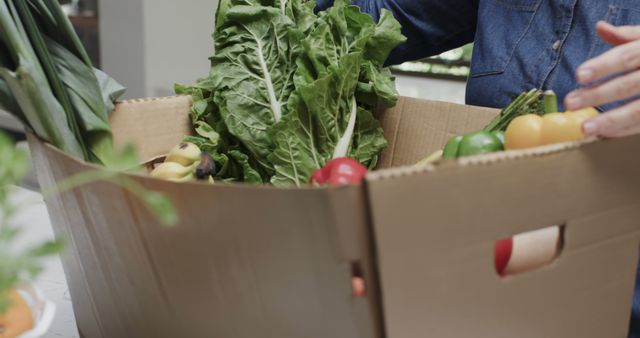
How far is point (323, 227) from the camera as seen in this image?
421 mm

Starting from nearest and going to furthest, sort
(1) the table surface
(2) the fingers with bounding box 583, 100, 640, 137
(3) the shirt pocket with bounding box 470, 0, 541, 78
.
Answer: (2) the fingers with bounding box 583, 100, 640, 137, (1) the table surface, (3) the shirt pocket with bounding box 470, 0, 541, 78

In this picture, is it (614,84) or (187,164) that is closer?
(614,84)

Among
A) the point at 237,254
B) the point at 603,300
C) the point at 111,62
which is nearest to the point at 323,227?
the point at 237,254

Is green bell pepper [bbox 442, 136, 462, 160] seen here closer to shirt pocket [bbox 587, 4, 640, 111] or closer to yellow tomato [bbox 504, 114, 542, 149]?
yellow tomato [bbox 504, 114, 542, 149]

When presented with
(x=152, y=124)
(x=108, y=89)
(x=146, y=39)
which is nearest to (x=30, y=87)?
(x=108, y=89)

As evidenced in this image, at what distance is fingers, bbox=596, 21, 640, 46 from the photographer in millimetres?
658

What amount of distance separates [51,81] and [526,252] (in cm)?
47

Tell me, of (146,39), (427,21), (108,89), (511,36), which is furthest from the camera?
(146,39)

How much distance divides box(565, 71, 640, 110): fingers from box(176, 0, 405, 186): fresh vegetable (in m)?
0.34

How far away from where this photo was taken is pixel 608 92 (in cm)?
61

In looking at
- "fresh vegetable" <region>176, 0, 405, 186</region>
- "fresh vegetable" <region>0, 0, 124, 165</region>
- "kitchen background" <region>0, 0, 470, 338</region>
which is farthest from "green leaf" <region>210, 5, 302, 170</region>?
"kitchen background" <region>0, 0, 470, 338</region>

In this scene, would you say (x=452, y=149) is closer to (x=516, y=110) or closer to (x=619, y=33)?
(x=516, y=110)

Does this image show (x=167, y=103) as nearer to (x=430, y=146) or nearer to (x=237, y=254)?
(x=430, y=146)

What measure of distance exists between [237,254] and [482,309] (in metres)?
0.19
